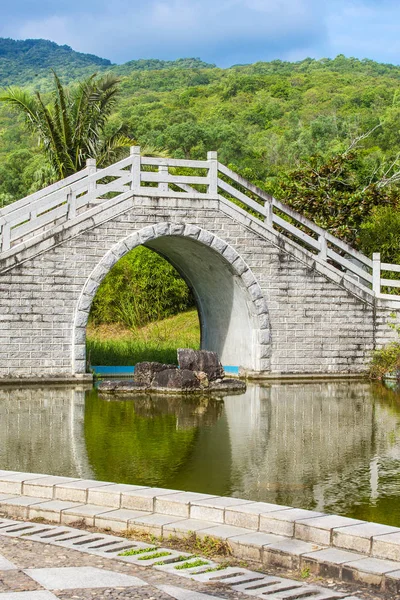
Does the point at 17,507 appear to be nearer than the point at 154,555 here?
No

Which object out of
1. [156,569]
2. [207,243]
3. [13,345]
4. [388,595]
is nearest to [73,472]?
[156,569]

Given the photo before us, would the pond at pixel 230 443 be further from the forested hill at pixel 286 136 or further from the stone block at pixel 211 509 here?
the forested hill at pixel 286 136

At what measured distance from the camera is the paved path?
19.1ft

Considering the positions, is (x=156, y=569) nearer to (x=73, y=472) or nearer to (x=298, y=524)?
(x=298, y=524)

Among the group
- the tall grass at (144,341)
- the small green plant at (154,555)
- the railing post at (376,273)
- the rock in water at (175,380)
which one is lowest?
the small green plant at (154,555)

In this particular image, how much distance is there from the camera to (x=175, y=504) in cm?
755

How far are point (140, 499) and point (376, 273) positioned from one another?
14881 millimetres

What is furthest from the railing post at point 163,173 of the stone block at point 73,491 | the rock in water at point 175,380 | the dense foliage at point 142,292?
the stone block at point 73,491

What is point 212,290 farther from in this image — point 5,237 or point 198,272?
point 5,237

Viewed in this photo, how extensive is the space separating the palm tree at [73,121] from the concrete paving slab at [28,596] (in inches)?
940

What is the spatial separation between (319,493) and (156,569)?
3133 mm

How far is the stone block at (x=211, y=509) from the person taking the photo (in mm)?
7328

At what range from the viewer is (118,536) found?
7.29 meters

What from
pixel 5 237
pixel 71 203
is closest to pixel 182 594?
pixel 5 237
